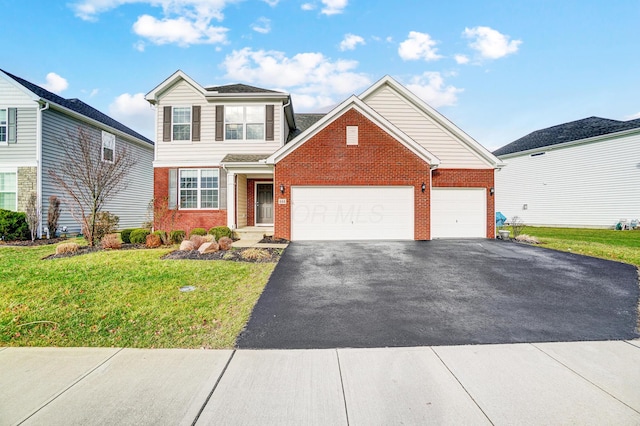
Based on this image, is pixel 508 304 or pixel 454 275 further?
pixel 454 275

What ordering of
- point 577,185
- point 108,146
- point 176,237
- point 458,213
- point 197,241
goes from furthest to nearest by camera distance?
point 577,185 → point 108,146 → point 458,213 → point 176,237 → point 197,241

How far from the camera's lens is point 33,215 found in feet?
41.9

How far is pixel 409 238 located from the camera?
41.7 ft

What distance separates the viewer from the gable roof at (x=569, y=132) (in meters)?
20.1

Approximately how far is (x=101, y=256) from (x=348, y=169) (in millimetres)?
Answer: 9065

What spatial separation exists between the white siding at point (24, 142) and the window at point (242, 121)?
8.81 meters

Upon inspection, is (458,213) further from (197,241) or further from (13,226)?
(13,226)

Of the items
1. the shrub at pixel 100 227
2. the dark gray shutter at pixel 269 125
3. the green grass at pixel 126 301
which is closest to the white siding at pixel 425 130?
the dark gray shutter at pixel 269 125

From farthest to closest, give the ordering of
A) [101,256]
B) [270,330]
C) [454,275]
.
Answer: [101,256] → [454,275] → [270,330]

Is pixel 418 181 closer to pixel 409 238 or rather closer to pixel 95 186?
pixel 409 238

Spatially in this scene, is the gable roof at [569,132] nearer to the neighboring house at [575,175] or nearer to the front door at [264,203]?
the neighboring house at [575,175]

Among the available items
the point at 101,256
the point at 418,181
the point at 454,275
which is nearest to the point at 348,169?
the point at 418,181

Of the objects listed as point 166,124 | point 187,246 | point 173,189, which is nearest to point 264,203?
point 173,189

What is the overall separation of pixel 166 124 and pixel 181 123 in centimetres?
70
